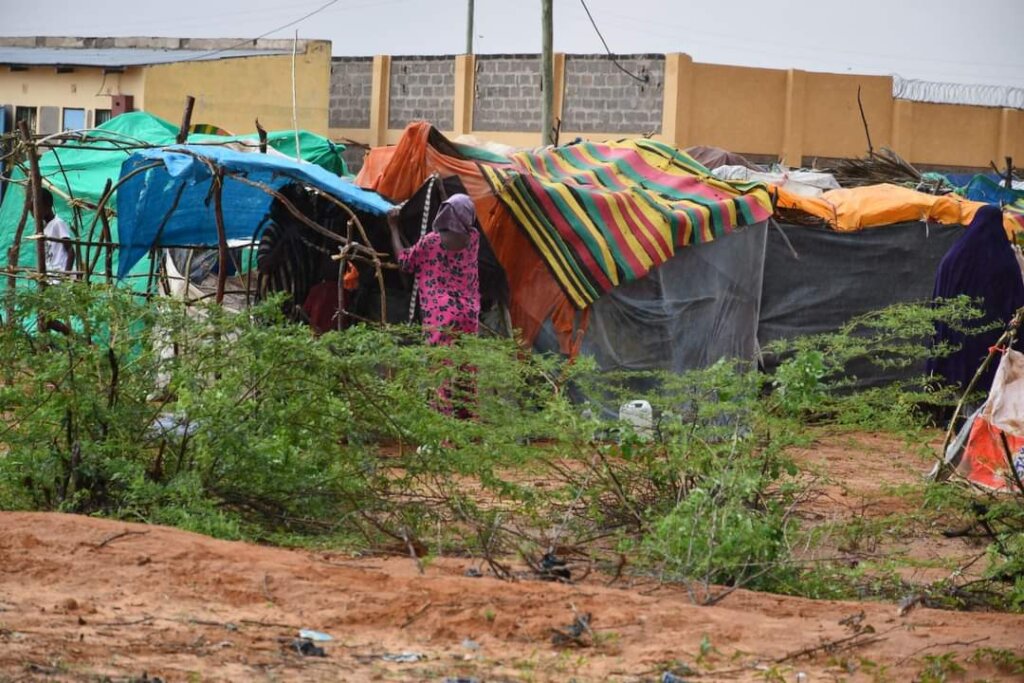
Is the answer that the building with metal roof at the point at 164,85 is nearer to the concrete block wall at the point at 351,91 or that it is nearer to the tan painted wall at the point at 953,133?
the concrete block wall at the point at 351,91

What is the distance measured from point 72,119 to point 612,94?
891 cm

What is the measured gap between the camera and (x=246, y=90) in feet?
76.9

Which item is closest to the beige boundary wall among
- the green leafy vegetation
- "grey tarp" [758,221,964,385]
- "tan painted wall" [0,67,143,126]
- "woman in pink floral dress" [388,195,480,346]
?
"tan painted wall" [0,67,143,126]

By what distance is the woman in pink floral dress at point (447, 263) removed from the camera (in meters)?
9.72

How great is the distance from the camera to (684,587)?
5672mm

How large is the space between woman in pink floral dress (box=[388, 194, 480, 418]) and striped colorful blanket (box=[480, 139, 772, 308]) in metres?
0.73

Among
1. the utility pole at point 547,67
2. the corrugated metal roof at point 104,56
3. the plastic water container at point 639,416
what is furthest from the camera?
the corrugated metal roof at point 104,56

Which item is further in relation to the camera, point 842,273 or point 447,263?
point 842,273

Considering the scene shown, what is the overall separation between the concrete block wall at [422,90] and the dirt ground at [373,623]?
71.9 ft

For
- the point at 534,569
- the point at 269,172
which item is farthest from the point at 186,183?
the point at 534,569

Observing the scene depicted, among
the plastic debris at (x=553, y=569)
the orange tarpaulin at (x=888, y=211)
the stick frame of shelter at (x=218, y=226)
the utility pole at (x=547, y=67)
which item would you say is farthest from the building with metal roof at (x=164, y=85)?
the plastic debris at (x=553, y=569)

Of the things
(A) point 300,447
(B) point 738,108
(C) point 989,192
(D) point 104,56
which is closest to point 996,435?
(A) point 300,447

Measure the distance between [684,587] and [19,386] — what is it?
9.86 ft

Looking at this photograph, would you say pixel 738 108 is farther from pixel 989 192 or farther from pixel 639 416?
pixel 639 416
